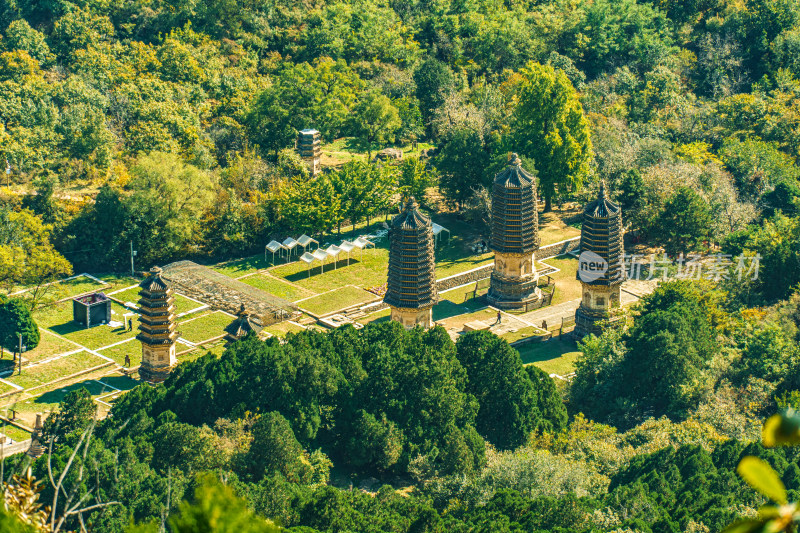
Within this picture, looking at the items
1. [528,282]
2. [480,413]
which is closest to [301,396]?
[480,413]

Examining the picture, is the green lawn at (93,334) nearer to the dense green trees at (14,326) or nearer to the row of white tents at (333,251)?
the dense green trees at (14,326)

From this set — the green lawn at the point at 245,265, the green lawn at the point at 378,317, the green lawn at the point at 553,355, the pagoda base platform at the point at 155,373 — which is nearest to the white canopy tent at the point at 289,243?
the green lawn at the point at 245,265

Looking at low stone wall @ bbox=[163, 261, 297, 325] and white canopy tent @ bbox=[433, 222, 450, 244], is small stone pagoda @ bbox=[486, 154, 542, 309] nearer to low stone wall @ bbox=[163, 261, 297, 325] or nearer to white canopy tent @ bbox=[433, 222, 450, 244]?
white canopy tent @ bbox=[433, 222, 450, 244]

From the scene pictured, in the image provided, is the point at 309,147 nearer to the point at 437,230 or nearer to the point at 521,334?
the point at 437,230

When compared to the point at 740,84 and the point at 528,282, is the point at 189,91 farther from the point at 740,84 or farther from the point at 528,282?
the point at 740,84

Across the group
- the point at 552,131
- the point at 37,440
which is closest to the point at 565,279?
the point at 552,131

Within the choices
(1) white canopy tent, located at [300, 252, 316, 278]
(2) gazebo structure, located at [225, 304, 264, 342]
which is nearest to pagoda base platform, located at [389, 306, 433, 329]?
(2) gazebo structure, located at [225, 304, 264, 342]

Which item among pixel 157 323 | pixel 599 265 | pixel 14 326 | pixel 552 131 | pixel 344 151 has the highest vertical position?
pixel 552 131
